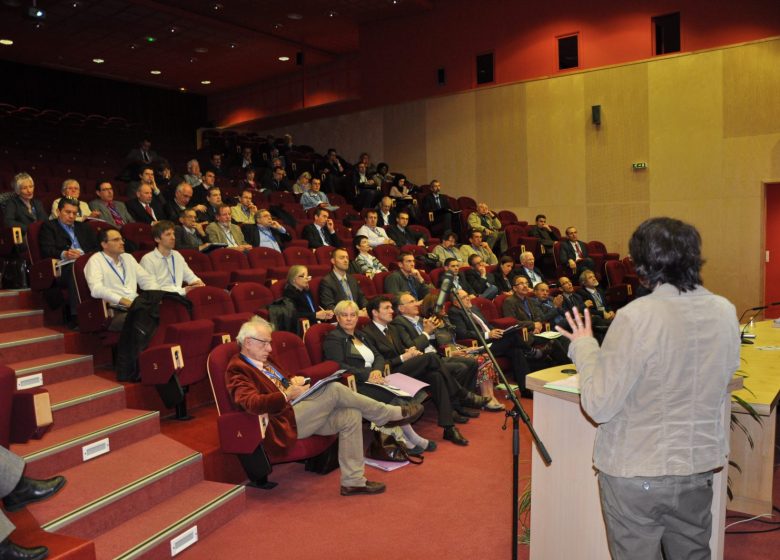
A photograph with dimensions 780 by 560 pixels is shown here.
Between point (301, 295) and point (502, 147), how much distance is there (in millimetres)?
7048

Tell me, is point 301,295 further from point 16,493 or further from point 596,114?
point 596,114

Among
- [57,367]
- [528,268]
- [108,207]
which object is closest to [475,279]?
[528,268]

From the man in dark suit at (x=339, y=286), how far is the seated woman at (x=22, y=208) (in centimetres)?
224

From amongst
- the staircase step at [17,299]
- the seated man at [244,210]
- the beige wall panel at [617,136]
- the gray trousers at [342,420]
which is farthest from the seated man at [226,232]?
the beige wall panel at [617,136]

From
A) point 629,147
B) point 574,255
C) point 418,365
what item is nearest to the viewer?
point 418,365

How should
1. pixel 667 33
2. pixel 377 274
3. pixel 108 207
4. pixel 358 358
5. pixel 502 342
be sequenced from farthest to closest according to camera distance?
pixel 667 33 → pixel 377 274 → pixel 108 207 → pixel 502 342 → pixel 358 358

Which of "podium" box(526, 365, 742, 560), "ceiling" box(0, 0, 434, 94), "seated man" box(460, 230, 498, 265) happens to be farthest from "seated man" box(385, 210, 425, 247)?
"podium" box(526, 365, 742, 560)

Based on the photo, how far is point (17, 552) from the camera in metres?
1.85

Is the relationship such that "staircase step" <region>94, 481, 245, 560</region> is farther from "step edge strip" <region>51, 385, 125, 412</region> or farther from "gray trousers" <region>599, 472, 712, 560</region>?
"gray trousers" <region>599, 472, 712, 560</region>

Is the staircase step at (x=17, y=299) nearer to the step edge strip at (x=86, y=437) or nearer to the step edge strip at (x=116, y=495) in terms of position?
the step edge strip at (x=86, y=437)

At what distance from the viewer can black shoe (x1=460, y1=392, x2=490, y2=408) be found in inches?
176

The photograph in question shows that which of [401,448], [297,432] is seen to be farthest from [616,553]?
[401,448]

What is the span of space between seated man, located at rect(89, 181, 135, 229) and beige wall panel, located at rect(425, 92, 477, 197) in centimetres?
674

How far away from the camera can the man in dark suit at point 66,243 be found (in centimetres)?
400
